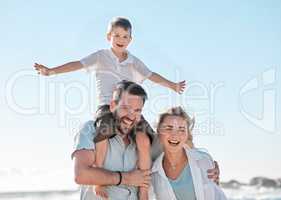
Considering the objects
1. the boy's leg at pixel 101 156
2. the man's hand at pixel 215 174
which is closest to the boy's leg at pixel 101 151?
the boy's leg at pixel 101 156

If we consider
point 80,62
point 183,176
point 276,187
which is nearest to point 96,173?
point 183,176

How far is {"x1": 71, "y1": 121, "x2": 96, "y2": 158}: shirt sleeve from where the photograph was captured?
4422 mm

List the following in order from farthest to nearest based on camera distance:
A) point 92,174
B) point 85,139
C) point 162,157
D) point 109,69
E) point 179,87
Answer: point 179,87 < point 109,69 < point 162,157 < point 85,139 < point 92,174

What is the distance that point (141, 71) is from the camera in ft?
18.6

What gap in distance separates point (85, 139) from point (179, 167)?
928 millimetres

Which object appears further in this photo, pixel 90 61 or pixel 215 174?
pixel 90 61

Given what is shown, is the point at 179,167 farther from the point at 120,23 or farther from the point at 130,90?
the point at 120,23

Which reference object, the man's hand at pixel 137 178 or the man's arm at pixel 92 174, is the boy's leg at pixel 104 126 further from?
the man's hand at pixel 137 178

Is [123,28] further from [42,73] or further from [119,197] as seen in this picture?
[119,197]

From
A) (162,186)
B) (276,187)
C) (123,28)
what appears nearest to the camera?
(162,186)

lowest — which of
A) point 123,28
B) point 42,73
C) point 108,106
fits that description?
point 108,106

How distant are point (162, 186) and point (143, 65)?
153 cm

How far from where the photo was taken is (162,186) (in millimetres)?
4680

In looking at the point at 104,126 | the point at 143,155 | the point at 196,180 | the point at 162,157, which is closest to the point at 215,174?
the point at 196,180
